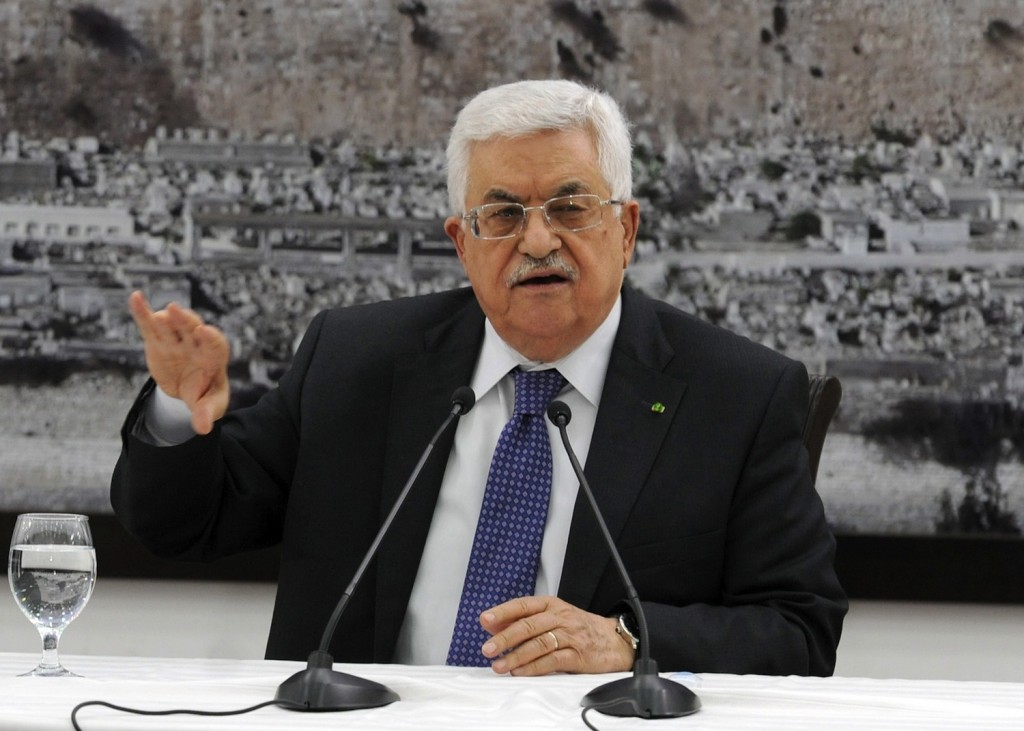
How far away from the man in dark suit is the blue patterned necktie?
35 mm

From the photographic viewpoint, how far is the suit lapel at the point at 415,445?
1.84 m

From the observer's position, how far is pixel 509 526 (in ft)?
5.94

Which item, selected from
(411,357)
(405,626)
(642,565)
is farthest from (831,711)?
(411,357)

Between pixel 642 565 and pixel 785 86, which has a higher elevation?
pixel 785 86

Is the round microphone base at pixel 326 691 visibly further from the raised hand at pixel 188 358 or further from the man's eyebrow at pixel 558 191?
the man's eyebrow at pixel 558 191

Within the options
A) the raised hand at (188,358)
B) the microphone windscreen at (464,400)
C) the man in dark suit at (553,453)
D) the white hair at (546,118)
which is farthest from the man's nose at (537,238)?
the raised hand at (188,358)

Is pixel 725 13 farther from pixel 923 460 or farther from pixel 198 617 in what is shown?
pixel 198 617

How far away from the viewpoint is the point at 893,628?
2668mm

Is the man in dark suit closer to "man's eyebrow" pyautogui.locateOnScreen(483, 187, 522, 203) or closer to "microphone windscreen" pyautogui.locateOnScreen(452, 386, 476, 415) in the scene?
"man's eyebrow" pyautogui.locateOnScreen(483, 187, 522, 203)

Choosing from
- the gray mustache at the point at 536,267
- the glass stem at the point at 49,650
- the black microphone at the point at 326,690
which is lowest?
the glass stem at the point at 49,650

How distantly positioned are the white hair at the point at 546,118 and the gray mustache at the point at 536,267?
0.14 meters

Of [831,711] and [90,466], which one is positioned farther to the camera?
[90,466]

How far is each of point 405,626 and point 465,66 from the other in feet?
4.53

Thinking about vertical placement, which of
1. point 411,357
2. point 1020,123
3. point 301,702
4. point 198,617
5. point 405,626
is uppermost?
point 1020,123
